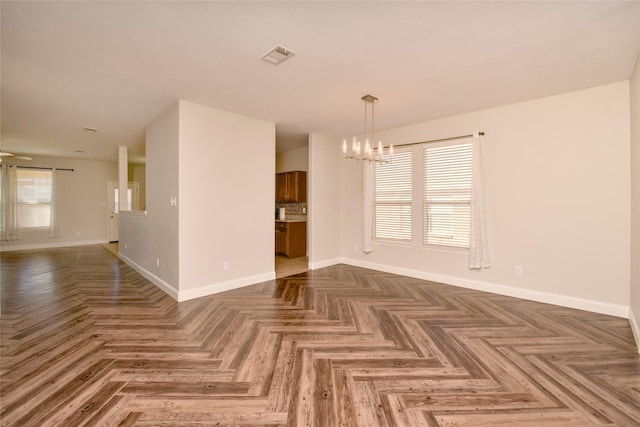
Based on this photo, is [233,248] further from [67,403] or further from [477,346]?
[477,346]

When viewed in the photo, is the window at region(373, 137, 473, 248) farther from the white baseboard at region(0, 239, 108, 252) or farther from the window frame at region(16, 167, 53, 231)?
the window frame at region(16, 167, 53, 231)

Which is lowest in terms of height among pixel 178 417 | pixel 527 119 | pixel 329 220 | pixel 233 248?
pixel 178 417

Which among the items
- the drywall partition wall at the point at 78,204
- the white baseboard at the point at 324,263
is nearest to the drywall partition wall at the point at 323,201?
the white baseboard at the point at 324,263

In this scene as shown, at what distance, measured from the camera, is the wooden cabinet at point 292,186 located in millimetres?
6793

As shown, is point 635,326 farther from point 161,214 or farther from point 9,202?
point 9,202

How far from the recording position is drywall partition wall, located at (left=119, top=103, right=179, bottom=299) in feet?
12.4

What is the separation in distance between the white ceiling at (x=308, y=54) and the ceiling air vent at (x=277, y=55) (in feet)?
Answer: 0.24

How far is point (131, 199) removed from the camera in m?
9.29

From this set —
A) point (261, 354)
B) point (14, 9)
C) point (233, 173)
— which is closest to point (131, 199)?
point (233, 173)

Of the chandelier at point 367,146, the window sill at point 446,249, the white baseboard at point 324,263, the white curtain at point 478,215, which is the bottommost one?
the white baseboard at point 324,263

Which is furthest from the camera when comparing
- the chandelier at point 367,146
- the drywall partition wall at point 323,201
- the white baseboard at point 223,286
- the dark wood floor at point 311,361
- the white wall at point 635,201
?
the drywall partition wall at point 323,201

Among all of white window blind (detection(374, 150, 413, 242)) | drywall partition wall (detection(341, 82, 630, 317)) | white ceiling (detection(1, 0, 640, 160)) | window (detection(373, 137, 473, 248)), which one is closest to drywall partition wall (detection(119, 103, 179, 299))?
white ceiling (detection(1, 0, 640, 160))

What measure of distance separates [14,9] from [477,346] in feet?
14.4

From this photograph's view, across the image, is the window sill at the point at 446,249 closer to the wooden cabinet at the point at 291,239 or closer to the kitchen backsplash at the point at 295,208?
the wooden cabinet at the point at 291,239
